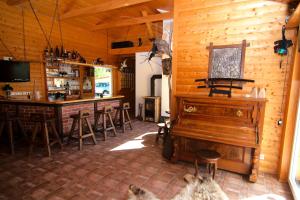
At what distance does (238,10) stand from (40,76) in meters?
5.47

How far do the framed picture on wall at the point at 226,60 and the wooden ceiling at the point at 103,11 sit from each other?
237cm

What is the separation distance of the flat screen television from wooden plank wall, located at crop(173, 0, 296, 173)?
4.26m

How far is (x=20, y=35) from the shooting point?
4781 mm

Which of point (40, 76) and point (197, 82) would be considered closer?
point (197, 82)

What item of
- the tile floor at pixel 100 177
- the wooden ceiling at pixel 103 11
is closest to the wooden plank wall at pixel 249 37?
the tile floor at pixel 100 177

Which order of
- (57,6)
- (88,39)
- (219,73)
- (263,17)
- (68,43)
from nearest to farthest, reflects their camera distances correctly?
(263,17) → (219,73) → (57,6) → (68,43) → (88,39)

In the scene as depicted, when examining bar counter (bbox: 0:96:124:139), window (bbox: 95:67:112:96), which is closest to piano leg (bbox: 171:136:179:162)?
bar counter (bbox: 0:96:124:139)

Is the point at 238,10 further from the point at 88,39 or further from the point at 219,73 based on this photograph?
the point at 88,39

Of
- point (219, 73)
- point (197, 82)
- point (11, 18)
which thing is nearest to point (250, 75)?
point (219, 73)

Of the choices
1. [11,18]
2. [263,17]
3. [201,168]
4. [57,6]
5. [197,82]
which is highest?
[57,6]

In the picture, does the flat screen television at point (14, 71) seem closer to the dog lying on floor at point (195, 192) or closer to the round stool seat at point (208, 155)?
the dog lying on floor at point (195, 192)

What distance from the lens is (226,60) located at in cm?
298

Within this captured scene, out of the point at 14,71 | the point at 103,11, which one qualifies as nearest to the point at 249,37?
the point at 103,11

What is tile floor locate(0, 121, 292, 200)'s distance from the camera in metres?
2.27
